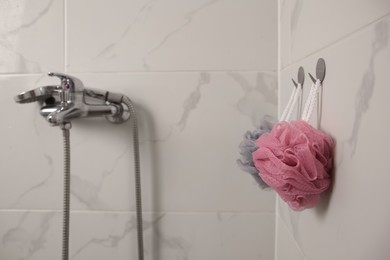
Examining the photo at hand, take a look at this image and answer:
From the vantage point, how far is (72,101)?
1.75 ft

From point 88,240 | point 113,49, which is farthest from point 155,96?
point 88,240

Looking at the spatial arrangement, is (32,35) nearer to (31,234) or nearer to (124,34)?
(124,34)

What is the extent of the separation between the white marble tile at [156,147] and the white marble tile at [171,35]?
29mm

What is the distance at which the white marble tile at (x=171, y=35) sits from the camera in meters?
0.61

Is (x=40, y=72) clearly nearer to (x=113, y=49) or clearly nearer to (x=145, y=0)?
(x=113, y=49)

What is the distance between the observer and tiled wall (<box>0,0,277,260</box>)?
61cm

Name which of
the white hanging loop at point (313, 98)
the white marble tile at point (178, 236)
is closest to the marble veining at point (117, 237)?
the white marble tile at point (178, 236)

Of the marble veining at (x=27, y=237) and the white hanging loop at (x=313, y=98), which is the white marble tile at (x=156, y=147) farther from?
the white hanging loop at (x=313, y=98)

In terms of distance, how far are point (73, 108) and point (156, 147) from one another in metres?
0.19

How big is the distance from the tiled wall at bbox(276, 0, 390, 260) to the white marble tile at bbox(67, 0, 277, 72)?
0.19 metres

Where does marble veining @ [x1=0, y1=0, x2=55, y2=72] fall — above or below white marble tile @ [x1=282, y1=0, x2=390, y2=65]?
above

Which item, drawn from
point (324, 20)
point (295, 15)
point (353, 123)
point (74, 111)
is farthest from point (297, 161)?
point (74, 111)

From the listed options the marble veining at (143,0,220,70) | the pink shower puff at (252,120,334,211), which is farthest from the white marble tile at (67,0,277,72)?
the pink shower puff at (252,120,334,211)

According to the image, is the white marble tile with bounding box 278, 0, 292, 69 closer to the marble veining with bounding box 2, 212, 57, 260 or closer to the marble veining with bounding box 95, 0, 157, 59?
the marble veining with bounding box 95, 0, 157, 59
